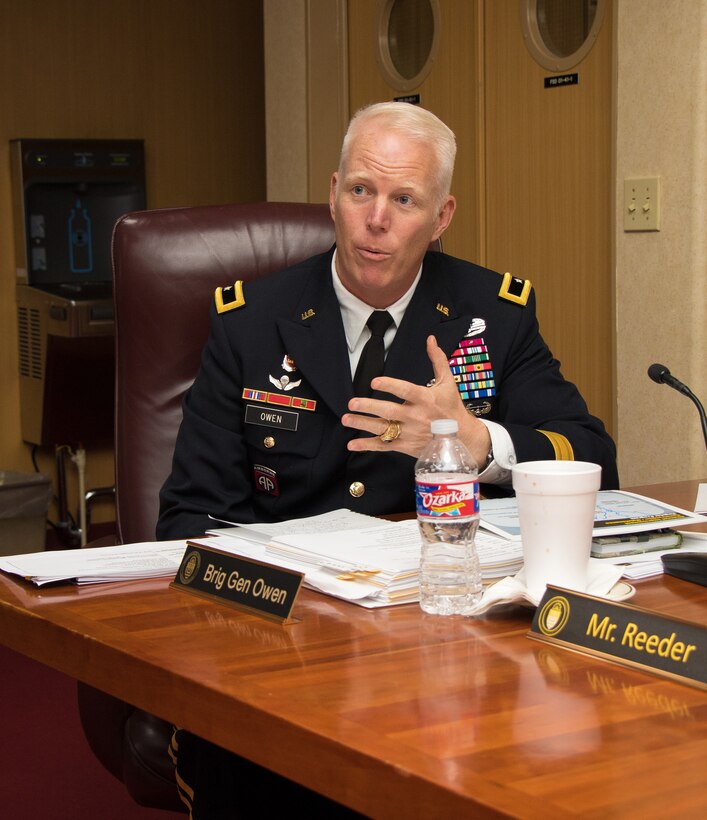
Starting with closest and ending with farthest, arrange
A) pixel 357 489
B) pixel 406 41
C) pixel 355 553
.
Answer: pixel 355 553 < pixel 357 489 < pixel 406 41

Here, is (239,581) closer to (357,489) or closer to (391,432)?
(391,432)

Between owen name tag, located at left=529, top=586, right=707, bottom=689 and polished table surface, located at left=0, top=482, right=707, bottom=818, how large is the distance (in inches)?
0.6

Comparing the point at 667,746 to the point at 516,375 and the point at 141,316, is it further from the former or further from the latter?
the point at 141,316

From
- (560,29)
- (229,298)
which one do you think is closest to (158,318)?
(229,298)

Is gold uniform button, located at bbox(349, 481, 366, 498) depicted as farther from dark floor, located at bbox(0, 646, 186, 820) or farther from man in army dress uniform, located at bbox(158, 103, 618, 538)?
dark floor, located at bbox(0, 646, 186, 820)

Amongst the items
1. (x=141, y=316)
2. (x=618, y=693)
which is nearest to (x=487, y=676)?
(x=618, y=693)

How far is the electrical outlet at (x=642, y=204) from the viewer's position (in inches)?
116

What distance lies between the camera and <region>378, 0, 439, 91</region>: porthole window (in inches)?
148

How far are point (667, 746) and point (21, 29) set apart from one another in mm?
4593

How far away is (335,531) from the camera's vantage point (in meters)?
1.36

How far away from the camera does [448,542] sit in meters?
1.13

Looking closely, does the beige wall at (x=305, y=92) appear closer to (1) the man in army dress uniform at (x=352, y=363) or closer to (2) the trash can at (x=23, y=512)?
(2) the trash can at (x=23, y=512)

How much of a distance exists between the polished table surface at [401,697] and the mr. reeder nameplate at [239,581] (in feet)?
0.05

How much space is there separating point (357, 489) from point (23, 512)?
2.50m
